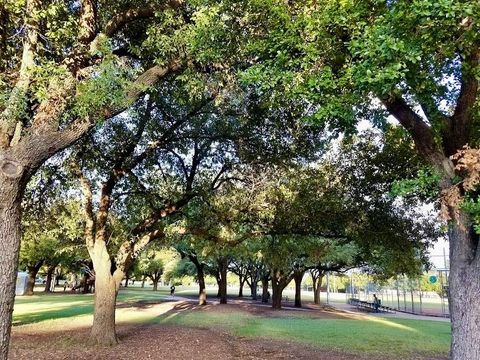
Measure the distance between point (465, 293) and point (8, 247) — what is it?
21.4 ft

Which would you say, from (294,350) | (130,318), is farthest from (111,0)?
(130,318)

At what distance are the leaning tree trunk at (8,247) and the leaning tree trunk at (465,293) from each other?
20.5ft

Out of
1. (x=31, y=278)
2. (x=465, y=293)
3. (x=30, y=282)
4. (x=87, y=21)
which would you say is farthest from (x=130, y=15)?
(x=31, y=278)

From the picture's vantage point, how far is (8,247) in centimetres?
558

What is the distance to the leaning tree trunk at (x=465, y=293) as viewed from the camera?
6.24m

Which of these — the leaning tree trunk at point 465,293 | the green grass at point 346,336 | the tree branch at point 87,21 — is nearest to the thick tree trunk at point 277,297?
the green grass at point 346,336

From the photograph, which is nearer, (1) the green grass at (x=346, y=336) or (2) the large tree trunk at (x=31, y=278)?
(1) the green grass at (x=346, y=336)

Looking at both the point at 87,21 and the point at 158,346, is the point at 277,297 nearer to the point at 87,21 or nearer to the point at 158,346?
the point at 158,346

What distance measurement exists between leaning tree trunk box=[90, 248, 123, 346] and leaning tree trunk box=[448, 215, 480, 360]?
883cm

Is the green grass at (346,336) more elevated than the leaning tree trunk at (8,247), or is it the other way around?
the leaning tree trunk at (8,247)

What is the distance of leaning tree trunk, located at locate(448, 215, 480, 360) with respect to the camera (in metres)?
6.24

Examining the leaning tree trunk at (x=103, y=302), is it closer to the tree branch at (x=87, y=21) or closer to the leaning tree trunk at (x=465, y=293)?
the tree branch at (x=87, y=21)

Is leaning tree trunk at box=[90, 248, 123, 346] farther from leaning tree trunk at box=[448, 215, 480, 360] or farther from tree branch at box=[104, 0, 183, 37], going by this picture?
leaning tree trunk at box=[448, 215, 480, 360]

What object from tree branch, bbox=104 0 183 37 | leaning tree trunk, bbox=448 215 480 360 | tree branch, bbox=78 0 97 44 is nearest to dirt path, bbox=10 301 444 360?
leaning tree trunk, bbox=448 215 480 360
